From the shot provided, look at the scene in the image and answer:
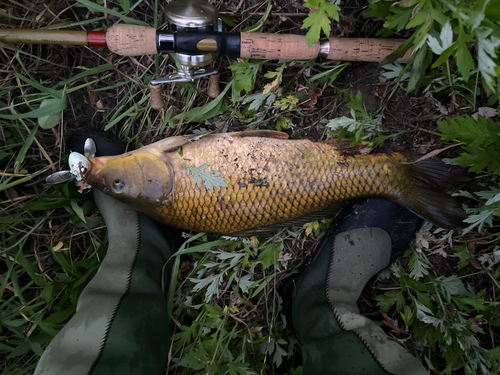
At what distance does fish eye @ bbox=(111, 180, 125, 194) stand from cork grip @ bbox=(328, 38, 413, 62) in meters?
1.40

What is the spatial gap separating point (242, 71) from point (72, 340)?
1700 mm

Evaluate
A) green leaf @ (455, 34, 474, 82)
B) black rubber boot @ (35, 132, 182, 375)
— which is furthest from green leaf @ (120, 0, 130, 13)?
green leaf @ (455, 34, 474, 82)

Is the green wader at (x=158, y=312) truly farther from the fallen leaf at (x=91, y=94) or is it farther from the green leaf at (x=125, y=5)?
the green leaf at (x=125, y=5)

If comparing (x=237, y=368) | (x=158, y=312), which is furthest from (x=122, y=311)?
(x=237, y=368)

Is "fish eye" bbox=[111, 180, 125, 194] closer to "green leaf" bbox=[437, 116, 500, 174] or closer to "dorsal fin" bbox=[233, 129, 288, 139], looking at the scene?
"dorsal fin" bbox=[233, 129, 288, 139]

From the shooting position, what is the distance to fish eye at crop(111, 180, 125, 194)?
6.28 ft

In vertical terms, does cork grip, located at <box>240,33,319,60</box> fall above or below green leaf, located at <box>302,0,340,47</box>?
below

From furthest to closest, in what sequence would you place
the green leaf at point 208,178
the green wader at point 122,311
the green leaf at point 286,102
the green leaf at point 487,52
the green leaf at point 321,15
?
the green leaf at point 286,102 → the green leaf at point 208,178 → the green wader at point 122,311 → the green leaf at point 321,15 → the green leaf at point 487,52

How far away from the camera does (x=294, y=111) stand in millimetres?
2211

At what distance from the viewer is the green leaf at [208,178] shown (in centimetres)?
183

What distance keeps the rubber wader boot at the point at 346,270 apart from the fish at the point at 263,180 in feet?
0.73

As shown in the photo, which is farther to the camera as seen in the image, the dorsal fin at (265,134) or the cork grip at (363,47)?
the dorsal fin at (265,134)

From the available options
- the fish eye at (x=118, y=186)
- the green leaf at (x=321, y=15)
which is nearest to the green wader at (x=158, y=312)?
the fish eye at (x=118, y=186)

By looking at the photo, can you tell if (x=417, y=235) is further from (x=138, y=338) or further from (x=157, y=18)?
(x=157, y=18)
